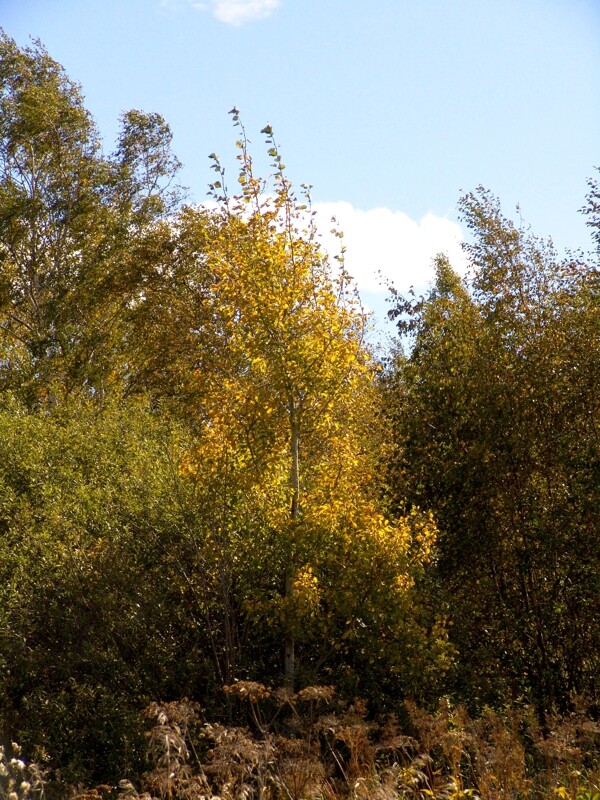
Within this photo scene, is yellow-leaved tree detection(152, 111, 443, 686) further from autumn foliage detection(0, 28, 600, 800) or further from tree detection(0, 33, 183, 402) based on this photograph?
tree detection(0, 33, 183, 402)

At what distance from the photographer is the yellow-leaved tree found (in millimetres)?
8445

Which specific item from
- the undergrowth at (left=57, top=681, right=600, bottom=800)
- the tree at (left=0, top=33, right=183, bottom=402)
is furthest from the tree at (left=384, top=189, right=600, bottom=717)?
the tree at (left=0, top=33, right=183, bottom=402)

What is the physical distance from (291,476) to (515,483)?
229cm

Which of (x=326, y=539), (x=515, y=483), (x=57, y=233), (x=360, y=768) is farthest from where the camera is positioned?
(x=57, y=233)

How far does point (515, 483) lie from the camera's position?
9766mm

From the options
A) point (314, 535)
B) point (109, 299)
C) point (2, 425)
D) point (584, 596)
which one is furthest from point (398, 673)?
point (109, 299)

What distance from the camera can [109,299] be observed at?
24.9m

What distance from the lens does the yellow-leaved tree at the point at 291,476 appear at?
8445 mm

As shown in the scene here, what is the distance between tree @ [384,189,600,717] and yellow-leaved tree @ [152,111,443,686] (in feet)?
3.14

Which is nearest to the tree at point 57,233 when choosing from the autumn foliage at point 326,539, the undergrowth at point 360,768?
the autumn foliage at point 326,539

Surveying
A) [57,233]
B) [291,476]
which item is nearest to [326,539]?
[291,476]

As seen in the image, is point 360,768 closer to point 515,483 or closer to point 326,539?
point 326,539

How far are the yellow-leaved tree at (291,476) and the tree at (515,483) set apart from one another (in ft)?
3.14

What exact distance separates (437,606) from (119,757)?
319 cm
